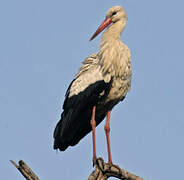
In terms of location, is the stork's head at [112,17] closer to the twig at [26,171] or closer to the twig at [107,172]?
the twig at [107,172]

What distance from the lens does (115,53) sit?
26.6ft

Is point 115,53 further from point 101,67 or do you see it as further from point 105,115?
point 105,115

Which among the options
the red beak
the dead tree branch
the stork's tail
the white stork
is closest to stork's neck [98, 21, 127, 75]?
the white stork

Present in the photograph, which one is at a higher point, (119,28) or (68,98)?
(119,28)

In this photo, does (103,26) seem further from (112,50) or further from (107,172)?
(107,172)

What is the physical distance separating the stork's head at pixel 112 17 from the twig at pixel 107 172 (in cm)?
266

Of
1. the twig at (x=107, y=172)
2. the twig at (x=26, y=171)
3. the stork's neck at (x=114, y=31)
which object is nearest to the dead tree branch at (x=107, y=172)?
the twig at (x=107, y=172)

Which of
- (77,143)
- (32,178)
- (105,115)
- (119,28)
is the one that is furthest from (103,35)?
(32,178)

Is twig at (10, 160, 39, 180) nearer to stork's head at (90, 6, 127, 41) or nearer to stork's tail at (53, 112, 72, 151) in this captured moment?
stork's tail at (53, 112, 72, 151)

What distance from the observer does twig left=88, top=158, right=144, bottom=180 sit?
6.61m

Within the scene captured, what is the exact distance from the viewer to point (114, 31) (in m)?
8.51

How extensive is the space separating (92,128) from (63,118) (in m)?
0.49

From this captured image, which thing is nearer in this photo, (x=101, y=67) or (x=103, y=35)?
(x=101, y=67)

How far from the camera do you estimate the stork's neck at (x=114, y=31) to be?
8.43 m
